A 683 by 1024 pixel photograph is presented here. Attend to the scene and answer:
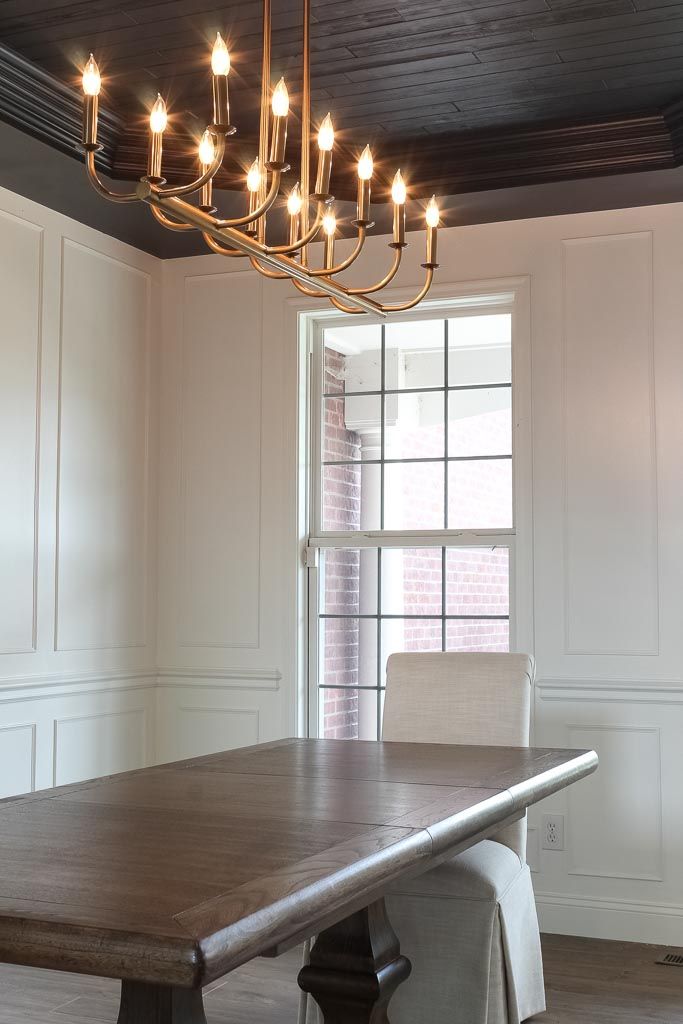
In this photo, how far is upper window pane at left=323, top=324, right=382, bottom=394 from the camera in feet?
15.6

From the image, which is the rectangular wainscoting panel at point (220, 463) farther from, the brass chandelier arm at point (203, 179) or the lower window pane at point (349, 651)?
the brass chandelier arm at point (203, 179)

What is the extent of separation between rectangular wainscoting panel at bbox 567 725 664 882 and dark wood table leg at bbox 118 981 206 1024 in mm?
2571

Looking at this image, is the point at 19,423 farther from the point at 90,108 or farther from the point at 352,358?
the point at 90,108

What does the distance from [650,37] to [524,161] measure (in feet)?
2.87

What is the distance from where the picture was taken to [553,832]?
4.13 metres

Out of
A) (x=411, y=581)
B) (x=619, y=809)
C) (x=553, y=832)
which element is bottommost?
(x=553, y=832)

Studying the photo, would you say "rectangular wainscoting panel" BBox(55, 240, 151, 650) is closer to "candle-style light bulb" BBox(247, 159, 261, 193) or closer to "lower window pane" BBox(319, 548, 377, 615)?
"lower window pane" BBox(319, 548, 377, 615)

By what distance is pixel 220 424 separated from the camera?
4805 millimetres

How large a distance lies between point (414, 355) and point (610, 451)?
37.7 inches

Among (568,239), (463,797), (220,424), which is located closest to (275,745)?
(463,797)

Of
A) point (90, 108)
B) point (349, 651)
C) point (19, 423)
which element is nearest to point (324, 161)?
point (90, 108)

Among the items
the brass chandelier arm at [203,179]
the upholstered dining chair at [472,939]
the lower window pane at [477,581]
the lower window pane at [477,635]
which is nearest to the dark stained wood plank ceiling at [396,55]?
the brass chandelier arm at [203,179]

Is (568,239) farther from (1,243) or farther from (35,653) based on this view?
(35,653)

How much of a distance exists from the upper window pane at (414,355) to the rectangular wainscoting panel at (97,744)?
1784mm
